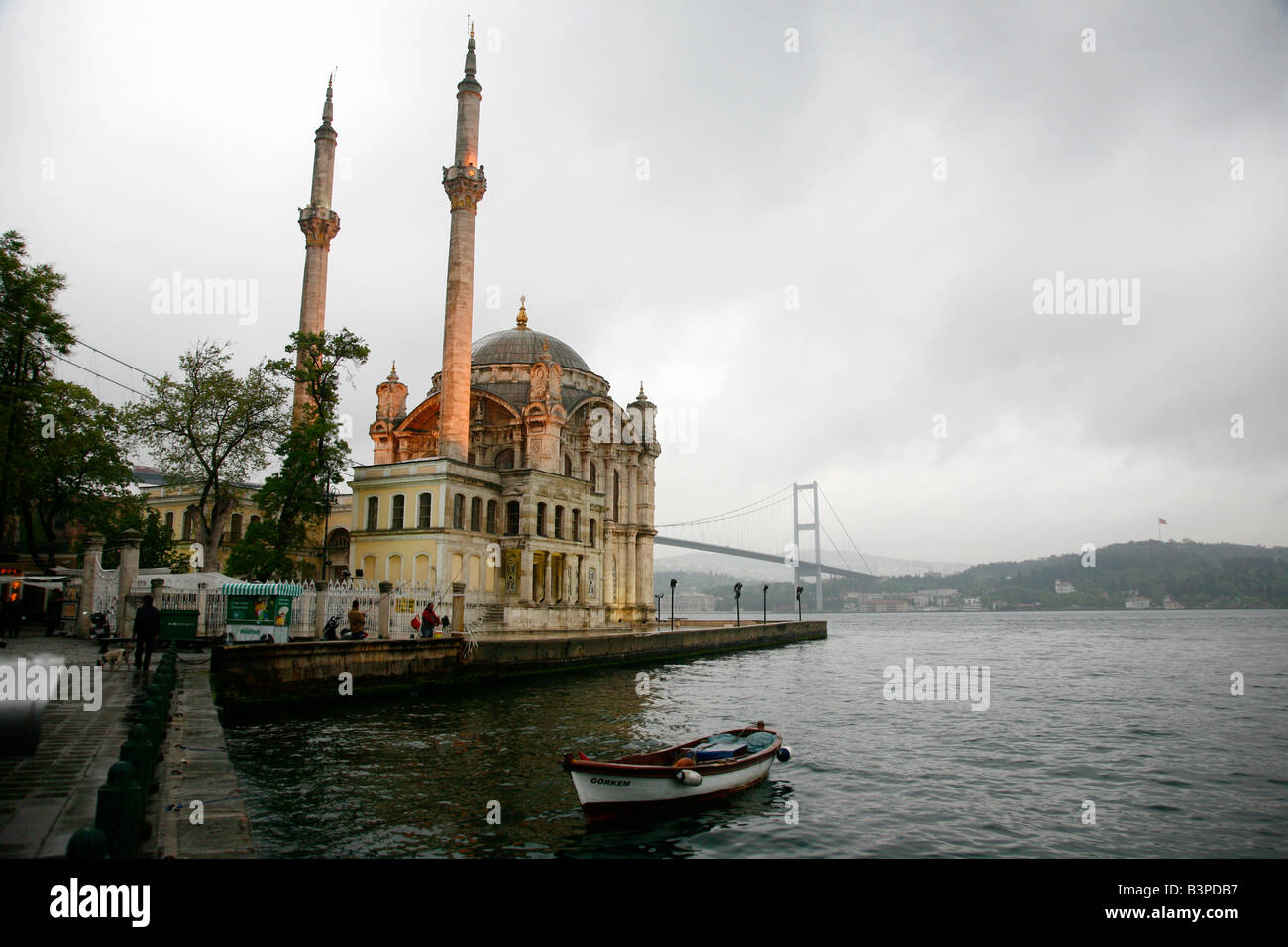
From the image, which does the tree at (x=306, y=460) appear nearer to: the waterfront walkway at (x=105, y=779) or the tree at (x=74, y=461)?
the tree at (x=74, y=461)

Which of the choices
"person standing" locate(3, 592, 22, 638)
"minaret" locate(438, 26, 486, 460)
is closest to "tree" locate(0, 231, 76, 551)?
"person standing" locate(3, 592, 22, 638)

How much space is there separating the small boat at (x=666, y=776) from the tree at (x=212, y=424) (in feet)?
83.5

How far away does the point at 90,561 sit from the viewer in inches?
967

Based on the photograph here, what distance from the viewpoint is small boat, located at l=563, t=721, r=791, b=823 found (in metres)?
11.1

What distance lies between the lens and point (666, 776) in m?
11.7

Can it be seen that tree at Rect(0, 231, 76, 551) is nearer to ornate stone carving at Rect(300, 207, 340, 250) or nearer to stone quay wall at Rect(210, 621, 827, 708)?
stone quay wall at Rect(210, 621, 827, 708)

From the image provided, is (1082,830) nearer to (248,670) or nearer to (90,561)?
(248,670)

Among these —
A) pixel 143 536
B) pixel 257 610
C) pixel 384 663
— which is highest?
pixel 143 536

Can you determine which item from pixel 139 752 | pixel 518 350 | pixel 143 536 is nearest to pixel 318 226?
pixel 518 350

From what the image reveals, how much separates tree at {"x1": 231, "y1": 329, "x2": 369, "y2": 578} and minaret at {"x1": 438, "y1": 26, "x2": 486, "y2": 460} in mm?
6987

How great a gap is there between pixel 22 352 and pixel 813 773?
28.0 metres

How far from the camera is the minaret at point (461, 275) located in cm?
3859

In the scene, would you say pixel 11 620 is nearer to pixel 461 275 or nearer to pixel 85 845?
pixel 461 275
